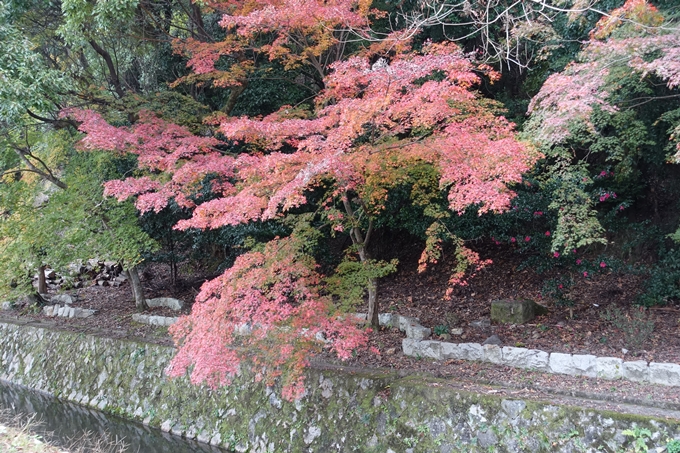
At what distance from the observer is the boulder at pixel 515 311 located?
7.57m

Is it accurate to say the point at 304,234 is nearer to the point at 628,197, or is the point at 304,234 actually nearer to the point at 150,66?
the point at 628,197

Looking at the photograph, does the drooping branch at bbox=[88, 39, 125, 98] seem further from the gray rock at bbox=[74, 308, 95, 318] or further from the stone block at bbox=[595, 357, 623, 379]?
the stone block at bbox=[595, 357, 623, 379]

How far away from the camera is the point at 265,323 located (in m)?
5.44

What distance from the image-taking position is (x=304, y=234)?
256 inches

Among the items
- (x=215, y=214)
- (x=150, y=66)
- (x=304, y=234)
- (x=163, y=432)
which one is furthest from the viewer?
(x=150, y=66)

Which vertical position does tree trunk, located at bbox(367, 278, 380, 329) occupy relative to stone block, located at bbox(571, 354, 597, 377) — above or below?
above

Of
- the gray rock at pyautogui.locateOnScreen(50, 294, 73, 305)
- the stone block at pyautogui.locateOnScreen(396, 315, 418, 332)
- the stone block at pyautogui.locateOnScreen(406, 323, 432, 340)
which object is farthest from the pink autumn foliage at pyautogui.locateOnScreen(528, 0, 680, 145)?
the gray rock at pyautogui.locateOnScreen(50, 294, 73, 305)

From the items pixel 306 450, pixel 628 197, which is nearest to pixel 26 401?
pixel 306 450

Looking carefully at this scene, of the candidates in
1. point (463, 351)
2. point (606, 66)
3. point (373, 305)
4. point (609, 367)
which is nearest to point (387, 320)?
point (373, 305)

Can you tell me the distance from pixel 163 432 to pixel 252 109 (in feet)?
21.5

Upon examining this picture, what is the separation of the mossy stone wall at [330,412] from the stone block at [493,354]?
1.08 m

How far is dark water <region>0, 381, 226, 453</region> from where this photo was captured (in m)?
7.19

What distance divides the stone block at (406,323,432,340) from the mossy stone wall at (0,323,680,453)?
1.34m

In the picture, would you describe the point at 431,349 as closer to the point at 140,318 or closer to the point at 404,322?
the point at 404,322
